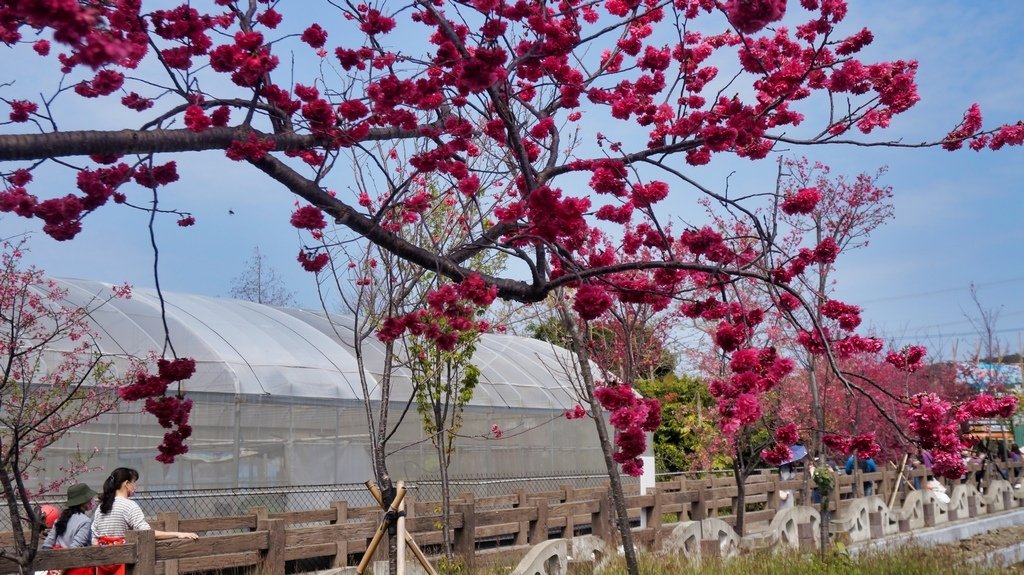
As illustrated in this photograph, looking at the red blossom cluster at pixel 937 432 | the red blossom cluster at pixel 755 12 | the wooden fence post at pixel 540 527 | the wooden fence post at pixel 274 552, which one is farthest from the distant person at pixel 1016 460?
the red blossom cluster at pixel 755 12

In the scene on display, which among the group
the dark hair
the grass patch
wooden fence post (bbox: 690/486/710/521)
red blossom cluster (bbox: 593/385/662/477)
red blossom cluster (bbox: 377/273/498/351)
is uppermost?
red blossom cluster (bbox: 377/273/498/351)

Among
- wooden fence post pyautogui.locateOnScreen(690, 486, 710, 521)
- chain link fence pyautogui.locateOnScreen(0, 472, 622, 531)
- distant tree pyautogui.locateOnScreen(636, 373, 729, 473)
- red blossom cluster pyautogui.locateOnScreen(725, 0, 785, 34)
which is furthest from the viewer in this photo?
distant tree pyautogui.locateOnScreen(636, 373, 729, 473)

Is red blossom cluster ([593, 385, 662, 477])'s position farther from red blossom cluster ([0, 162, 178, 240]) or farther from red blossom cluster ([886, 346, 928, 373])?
red blossom cluster ([0, 162, 178, 240])

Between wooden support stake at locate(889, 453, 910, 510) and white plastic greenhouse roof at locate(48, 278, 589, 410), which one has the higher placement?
white plastic greenhouse roof at locate(48, 278, 589, 410)

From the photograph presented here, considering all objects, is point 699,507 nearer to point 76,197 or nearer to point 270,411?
point 270,411

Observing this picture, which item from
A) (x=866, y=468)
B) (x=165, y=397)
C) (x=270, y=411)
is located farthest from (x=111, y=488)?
(x=866, y=468)

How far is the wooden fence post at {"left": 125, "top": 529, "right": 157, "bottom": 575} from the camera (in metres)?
6.91

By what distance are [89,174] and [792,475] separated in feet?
59.6

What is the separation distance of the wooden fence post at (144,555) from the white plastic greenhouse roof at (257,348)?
5.79 metres

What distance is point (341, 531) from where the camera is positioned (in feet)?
28.8

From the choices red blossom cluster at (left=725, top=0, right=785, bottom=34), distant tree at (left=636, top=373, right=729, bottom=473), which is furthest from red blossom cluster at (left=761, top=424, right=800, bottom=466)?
distant tree at (left=636, top=373, right=729, bottom=473)

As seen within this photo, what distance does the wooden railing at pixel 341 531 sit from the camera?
6.96m

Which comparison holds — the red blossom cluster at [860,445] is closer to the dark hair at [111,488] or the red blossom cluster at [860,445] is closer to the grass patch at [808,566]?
the grass patch at [808,566]

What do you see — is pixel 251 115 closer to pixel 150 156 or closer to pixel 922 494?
pixel 150 156
